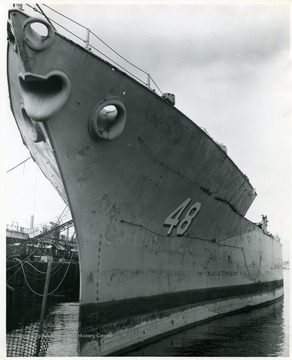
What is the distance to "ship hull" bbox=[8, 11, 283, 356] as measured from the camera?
17.0 ft

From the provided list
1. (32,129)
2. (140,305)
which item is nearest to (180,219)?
(140,305)

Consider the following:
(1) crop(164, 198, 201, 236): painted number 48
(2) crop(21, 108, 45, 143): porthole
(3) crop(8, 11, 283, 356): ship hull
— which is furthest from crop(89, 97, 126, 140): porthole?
(1) crop(164, 198, 201, 236): painted number 48

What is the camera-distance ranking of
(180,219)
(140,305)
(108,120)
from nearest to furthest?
(108,120)
(140,305)
(180,219)

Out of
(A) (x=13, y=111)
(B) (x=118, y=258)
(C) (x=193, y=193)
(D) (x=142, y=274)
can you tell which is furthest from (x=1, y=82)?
(C) (x=193, y=193)

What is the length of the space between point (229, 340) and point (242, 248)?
17.5ft

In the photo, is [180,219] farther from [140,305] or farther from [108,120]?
[108,120]

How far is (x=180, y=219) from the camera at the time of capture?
7.82 metres

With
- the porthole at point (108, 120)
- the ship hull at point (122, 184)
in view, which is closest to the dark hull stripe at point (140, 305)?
the ship hull at point (122, 184)

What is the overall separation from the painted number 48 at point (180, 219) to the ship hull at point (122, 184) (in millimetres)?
26

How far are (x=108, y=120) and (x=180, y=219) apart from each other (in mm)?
3070

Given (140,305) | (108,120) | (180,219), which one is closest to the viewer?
(108,120)

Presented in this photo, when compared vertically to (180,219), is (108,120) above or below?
above

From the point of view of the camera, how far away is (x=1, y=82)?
16.9 feet

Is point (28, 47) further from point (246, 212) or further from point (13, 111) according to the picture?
point (246, 212)
